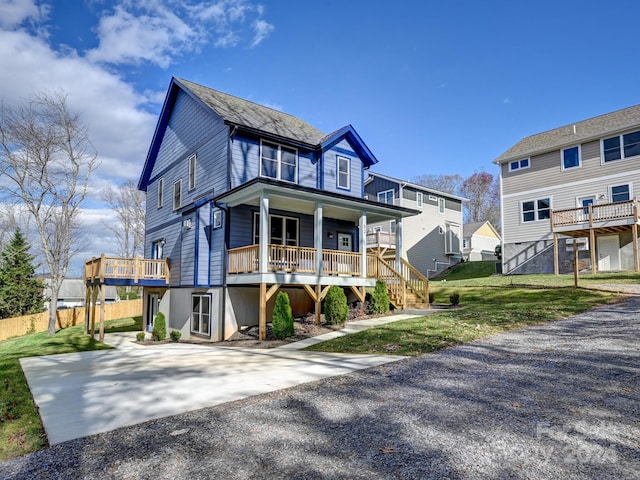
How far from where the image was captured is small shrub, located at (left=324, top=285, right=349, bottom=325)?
12750 millimetres

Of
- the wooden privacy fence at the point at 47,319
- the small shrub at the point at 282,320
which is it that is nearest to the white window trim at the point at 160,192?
the small shrub at the point at 282,320

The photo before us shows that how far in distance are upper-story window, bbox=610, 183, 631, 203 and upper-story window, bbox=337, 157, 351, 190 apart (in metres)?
14.0

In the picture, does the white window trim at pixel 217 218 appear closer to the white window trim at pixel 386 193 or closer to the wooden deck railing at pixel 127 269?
the wooden deck railing at pixel 127 269

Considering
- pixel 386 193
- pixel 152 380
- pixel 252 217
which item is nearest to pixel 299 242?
pixel 252 217

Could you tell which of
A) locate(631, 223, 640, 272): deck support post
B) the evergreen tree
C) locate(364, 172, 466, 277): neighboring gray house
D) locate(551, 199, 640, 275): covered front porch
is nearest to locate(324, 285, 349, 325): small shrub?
locate(551, 199, 640, 275): covered front porch

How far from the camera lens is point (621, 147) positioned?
20.3 meters

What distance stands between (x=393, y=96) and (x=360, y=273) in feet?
39.0

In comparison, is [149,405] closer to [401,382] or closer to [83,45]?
[401,382]

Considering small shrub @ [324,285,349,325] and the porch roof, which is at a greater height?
the porch roof

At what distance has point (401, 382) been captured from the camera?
19.0ft

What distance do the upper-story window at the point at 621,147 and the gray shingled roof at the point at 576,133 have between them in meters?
0.46

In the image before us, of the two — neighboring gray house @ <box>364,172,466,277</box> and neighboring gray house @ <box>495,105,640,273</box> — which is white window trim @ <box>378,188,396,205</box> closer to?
neighboring gray house @ <box>364,172,466,277</box>

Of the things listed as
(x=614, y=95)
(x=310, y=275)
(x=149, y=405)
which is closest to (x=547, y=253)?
(x=614, y=95)

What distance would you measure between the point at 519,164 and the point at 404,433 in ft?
79.4
